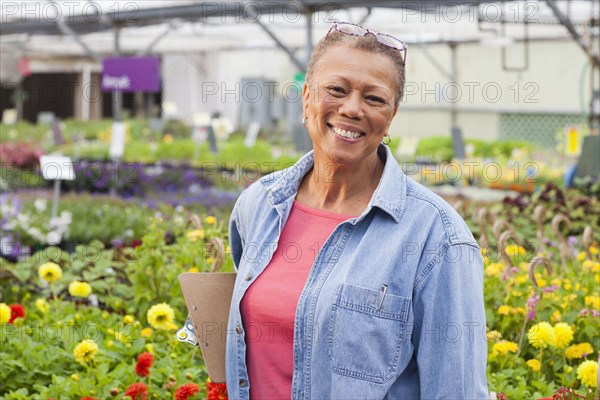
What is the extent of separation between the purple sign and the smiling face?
25.0ft

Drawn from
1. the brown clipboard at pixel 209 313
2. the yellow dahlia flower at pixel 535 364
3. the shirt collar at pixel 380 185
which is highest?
the shirt collar at pixel 380 185

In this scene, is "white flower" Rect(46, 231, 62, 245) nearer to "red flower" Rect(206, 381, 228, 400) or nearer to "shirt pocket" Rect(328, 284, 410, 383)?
"red flower" Rect(206, 381, 228, 400)

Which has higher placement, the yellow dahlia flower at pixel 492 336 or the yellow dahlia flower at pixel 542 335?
the yellow dahlia flower at pixel 542 335

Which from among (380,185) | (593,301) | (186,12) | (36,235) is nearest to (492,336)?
(593,301)

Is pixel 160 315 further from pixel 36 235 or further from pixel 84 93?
pixel 84 93

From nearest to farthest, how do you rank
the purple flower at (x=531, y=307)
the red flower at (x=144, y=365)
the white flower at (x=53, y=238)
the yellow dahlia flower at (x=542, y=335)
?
the red flower at (x=144, y=365), the yellow dahlia flower at (x=542, y=335), the purple flower at (x=531, y=307), the white flower at (x=53, y=238)

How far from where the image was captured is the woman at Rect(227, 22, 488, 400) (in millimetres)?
1901

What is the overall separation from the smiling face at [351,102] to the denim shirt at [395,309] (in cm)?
11

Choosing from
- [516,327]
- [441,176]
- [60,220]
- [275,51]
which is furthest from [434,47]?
[516,327]

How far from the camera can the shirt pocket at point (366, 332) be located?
6.25 feet

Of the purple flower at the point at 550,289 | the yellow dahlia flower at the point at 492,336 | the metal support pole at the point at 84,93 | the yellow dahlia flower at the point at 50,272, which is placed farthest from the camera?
the metal support pole at the point at 84,93

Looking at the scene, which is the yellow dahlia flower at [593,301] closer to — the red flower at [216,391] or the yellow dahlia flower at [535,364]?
the yellow dahlia flower at [535,364]

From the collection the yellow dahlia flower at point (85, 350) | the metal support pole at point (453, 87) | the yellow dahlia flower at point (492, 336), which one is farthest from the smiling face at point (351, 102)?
the metal support pole at point (453, 87)

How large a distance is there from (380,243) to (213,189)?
7031 mm
